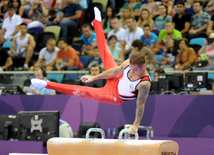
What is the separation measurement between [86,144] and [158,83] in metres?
2.23

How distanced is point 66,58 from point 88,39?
2.81 feet

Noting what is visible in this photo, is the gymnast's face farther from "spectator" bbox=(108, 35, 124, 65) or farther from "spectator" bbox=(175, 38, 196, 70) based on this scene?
"spectator" bbox=(108, 35, 124, 65)

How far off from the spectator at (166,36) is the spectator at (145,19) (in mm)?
504

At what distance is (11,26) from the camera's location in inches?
351

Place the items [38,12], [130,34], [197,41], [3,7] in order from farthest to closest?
[3,7] → [38,12] → [130,34] → [197,41]

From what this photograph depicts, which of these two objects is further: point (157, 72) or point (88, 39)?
point (88, 39)

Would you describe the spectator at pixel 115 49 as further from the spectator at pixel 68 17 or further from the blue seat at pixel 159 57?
the spectator at pixel 68 17

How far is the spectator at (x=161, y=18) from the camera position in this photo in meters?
7.85

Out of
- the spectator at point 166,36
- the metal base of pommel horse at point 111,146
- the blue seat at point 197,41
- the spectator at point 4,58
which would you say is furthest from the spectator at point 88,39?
the metal base of pommel horse at point 111,146

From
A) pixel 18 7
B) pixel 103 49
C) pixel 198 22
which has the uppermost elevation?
pixel 18 7

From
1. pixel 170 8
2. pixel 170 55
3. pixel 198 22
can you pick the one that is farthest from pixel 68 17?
pixel 198 22

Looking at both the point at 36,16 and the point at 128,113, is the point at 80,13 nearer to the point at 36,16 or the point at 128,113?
the point at 36,16

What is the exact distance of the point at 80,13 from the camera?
8719 millimetres

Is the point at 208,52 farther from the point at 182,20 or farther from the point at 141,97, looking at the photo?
the point at 141,97
